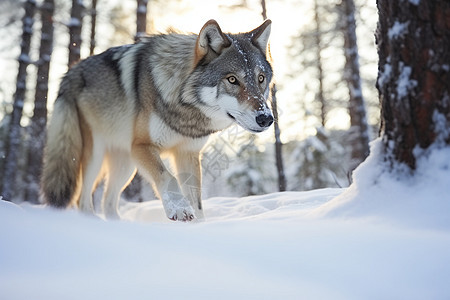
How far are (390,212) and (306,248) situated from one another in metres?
0.60

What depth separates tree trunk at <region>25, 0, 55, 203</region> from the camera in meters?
9.59

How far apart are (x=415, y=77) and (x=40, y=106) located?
9884mm

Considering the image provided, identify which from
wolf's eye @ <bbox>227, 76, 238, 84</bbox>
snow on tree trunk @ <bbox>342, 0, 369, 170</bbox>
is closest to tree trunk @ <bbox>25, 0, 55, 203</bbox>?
snow on tree trunk @ <bbox>342, 0, 369, 170</bbox>

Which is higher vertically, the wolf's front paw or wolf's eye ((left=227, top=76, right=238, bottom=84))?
wolf's eye ((left=227, top=76, right=238, bottom=84))

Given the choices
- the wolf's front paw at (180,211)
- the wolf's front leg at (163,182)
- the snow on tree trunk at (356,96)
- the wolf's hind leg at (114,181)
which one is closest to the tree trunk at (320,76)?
the snow on tree trunk at (356,96)

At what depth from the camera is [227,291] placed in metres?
1.16

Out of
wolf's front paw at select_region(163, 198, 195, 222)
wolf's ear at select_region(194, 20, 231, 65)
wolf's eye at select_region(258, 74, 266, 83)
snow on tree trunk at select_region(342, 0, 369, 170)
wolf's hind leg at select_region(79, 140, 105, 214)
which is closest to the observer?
wolf's front paw at select_region(163, 198, 195, 222)

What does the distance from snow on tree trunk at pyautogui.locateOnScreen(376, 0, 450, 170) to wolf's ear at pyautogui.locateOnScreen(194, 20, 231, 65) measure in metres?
1.67

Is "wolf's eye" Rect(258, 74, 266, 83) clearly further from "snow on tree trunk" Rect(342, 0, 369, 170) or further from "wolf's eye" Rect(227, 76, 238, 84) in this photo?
"snow on tree trunk" Rect(342, 0, 369, 170)

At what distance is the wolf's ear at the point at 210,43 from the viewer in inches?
133

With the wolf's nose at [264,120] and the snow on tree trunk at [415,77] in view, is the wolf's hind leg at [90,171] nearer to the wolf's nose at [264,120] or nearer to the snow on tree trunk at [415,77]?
the wolf's nose at [264,120]

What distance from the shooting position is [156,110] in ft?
11.8

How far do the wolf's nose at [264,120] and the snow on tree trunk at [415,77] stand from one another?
3.89ft

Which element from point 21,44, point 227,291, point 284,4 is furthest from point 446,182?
point 21,44
